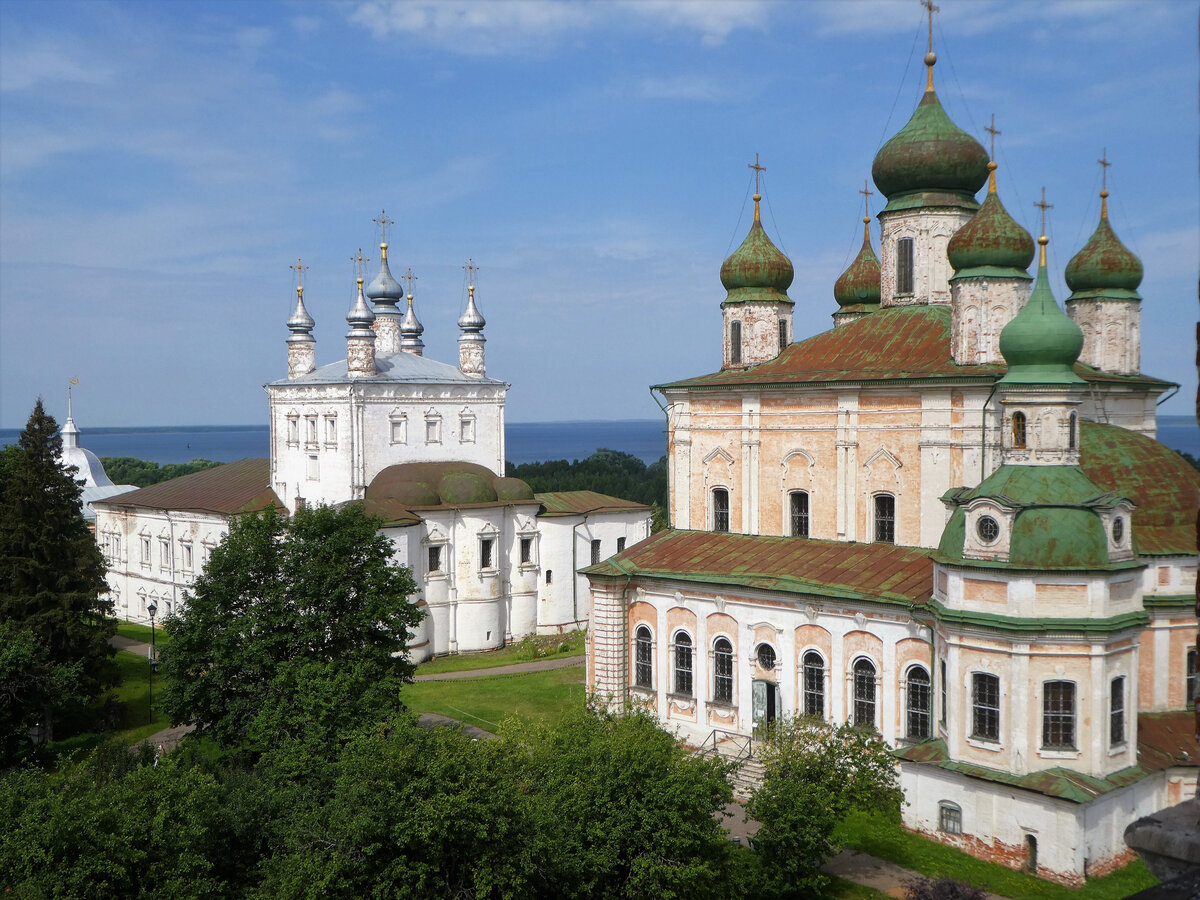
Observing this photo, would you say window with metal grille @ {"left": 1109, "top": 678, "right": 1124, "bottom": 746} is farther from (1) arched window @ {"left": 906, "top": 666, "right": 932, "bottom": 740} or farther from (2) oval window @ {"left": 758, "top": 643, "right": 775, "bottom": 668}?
(2) oval window @ {"left": 758, "top": 643, "right": 775, "bottom": 668}

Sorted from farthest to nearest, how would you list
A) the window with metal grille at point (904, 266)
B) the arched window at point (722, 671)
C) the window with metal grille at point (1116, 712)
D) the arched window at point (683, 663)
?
the window with metal grille at point (904, 266) < the arched window at point (683, 663) < the arched window at point (722, 671) < the window with metal grille at point (1116, 712)

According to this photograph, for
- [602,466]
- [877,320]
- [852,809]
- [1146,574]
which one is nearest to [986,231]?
[877,320]

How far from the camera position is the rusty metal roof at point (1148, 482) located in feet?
70.2

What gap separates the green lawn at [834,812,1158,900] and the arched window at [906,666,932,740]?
72.6 inches

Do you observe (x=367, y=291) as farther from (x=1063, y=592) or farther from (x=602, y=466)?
(x=602, y=466)

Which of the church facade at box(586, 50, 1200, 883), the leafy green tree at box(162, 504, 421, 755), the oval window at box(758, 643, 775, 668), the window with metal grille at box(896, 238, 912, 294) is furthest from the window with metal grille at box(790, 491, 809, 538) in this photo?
the leafy green tree at box(162, 504, 421, 755)

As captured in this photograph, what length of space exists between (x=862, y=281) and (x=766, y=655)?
43.2 ft

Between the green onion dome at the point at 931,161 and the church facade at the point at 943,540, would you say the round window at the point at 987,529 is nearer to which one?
the church facade at the point at 943,540

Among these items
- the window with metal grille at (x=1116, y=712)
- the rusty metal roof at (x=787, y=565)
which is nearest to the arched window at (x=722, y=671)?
the rusty metal roof at (x=787, y=565)

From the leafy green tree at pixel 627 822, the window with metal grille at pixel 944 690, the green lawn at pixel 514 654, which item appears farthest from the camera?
the green lawn at pixel 514 654

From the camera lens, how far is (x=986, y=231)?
76.7 feet

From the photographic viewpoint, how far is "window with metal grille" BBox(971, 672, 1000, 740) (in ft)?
61.6

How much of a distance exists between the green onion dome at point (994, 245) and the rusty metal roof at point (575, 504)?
19.8 m

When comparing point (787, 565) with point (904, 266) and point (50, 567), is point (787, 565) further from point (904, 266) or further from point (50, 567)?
point (50, 567)
